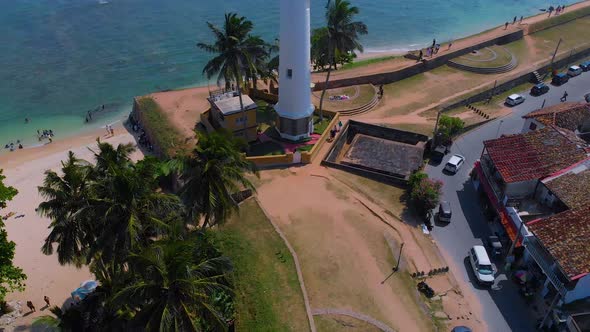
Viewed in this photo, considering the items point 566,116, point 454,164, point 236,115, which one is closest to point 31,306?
point 236,115

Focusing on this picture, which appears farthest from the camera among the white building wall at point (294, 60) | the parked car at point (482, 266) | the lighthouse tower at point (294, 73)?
the lighthouse tower at point (294, 73)

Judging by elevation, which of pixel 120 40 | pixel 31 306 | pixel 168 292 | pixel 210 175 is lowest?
pixel 31 306

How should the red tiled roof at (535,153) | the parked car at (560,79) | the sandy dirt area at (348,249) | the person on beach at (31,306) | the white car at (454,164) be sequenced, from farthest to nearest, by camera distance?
the parked car at (560,79) < the white car at (454,164) < the red tiled roof at (535,153) < the person on beach at (31,306) < the sandy dirt area at (348,249)

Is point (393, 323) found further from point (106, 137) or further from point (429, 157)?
point (106, 137)

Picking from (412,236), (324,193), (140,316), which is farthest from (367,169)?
(140,316)

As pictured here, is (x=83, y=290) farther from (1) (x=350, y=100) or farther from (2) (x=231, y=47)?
(1) (x=350, y=100)

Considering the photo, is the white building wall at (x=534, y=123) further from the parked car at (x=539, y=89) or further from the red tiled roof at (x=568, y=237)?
the parked car at (x=539, y=89)

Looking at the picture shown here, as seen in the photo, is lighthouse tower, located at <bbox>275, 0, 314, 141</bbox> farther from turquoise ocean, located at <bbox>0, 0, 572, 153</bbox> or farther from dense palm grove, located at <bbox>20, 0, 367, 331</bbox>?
turquoise ocean, located at <bbox>0, 0, 572, 153</bbox>

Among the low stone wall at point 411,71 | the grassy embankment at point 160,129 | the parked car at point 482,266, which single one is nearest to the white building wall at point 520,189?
the parked car at point 482,266
